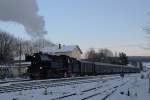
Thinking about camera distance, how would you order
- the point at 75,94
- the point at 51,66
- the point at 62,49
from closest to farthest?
the point at 75,94, the point at 51,66, the point at 62,49

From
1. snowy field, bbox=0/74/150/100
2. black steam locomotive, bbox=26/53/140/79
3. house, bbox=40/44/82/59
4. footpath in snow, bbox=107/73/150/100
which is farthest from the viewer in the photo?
house, bbox=40/44/82/59

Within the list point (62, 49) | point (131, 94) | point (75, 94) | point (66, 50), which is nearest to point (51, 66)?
point (131, 94)

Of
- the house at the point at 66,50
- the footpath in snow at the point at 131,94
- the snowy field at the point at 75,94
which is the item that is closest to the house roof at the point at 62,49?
the house at the point at 66,50

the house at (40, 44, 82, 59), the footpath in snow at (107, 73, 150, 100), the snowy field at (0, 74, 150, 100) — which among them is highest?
the house at (40, 44, 82, 59)

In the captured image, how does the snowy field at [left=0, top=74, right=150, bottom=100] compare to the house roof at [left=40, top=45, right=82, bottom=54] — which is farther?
the house roof at [left=40, top=45, right=82, bottom=54]

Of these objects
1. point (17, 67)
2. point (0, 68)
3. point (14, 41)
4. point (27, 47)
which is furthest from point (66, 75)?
point (27, 47)

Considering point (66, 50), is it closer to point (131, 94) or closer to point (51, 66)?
point (51, 66)

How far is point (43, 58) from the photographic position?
125ft

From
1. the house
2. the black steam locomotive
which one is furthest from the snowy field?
the house

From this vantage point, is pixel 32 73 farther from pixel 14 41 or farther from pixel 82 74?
pixel 14 41

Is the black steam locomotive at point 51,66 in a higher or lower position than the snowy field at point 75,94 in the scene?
higher

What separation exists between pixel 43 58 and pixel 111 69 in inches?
1753

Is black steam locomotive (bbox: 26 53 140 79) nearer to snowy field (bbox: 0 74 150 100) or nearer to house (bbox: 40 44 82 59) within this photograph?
snowy field (bbox: 0 74 150 100)

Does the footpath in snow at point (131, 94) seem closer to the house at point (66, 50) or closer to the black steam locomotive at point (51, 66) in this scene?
the black steam locomotive at point (51, 66)
